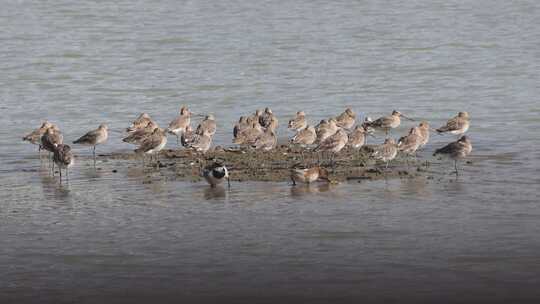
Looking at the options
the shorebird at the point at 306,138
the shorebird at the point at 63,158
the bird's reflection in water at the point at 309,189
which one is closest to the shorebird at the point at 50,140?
the shorebird at the point at 63,158

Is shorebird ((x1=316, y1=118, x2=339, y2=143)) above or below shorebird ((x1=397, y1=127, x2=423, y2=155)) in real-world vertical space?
above

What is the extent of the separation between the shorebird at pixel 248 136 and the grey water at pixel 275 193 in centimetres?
203

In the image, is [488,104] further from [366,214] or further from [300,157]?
[366,214]

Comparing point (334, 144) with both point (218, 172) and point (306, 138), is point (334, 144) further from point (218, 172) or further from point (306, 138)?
point (218, 172)

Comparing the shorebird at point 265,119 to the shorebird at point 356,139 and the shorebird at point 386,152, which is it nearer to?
the shorebird at point 356,139

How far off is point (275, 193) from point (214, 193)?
3.47 ft

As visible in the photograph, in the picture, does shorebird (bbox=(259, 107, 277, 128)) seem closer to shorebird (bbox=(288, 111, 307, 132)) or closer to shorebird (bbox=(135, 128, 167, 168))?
shorebird (bbox=(288, 111, 307, 132))

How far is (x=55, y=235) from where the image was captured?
1709 centimetres

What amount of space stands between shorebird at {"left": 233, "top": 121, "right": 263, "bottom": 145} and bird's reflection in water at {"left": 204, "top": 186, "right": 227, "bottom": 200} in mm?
4465

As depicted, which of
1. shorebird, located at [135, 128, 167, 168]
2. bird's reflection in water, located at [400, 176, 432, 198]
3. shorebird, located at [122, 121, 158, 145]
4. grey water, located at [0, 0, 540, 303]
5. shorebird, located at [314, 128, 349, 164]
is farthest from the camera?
shorebird, located at [122, 121, 158, 145]

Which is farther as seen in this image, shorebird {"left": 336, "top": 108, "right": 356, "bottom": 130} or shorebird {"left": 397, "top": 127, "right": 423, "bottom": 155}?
shorebird {"left": 336, "top": 108, "right": 356, "bottom": 130}

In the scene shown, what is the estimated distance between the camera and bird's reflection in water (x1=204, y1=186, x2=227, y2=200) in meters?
20.1

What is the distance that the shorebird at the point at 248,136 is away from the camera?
83.6ft

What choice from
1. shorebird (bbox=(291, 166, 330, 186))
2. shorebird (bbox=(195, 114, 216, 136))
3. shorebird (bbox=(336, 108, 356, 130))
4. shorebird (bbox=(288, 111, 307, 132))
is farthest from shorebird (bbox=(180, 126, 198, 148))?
shorebird (bbox=(291, 166, 330, 186))
